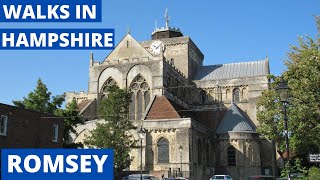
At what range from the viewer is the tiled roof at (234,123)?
5632cm

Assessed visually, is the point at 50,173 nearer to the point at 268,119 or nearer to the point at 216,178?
the point at 268,119

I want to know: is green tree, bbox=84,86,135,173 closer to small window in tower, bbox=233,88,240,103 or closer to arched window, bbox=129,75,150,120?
arched window, bbox=129,75,150,120

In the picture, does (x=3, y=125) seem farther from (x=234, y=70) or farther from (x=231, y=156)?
(x=234, y=70)

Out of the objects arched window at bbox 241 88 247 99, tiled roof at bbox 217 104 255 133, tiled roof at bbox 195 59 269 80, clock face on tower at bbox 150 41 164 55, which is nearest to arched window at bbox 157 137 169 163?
tiled roof at bbox 217 104 255 133

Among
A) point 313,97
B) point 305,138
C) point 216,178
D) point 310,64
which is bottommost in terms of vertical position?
point 216,178

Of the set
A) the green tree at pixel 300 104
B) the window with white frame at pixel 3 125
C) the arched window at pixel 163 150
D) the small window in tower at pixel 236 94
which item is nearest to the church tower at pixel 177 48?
the small window in tower at pixel 236 94

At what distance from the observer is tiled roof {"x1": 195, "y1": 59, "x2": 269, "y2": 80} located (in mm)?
69188

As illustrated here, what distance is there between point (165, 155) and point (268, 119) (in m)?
16.2

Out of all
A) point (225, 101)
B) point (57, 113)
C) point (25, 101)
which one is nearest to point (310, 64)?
point (57, 113)

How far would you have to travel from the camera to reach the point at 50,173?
13773mm

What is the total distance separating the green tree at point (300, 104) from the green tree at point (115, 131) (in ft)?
41.6

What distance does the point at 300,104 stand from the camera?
29141 mm

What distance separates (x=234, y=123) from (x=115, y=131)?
22356 millimetres

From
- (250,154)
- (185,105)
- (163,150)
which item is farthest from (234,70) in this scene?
(163,150)
